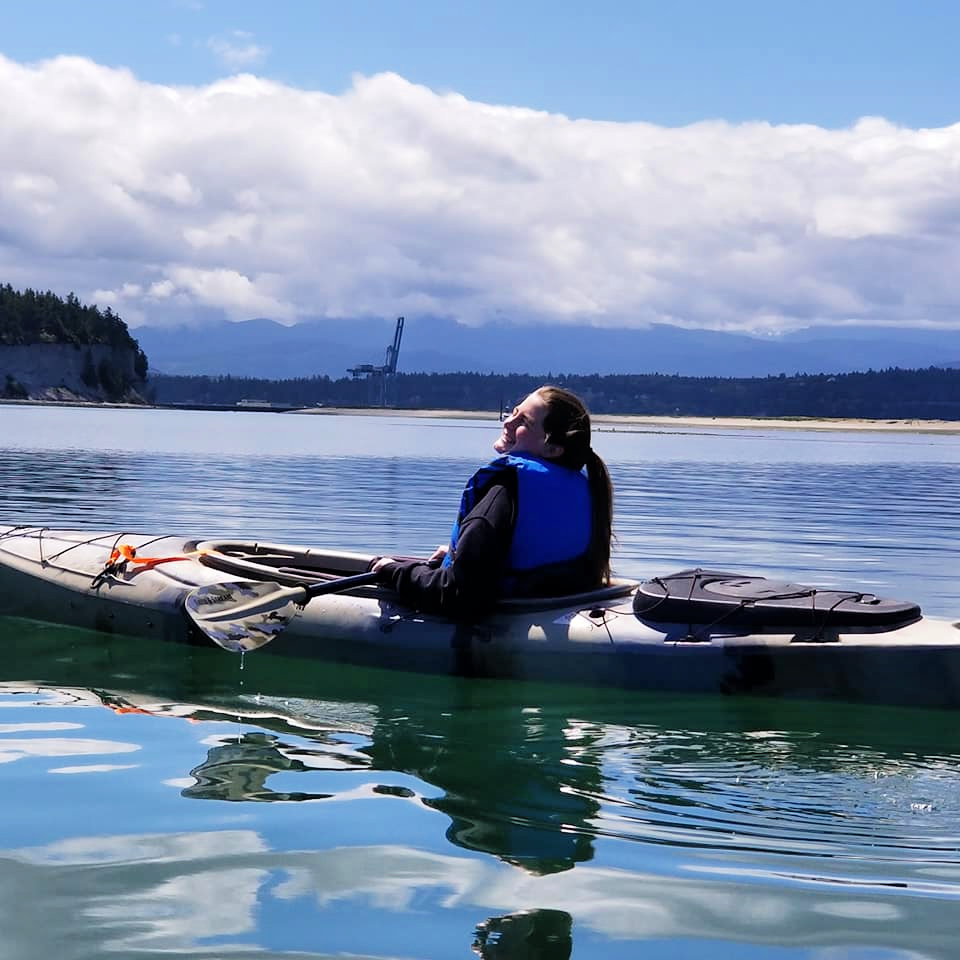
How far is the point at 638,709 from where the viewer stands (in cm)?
687

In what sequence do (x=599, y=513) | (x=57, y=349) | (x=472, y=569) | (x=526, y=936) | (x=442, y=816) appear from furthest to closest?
(x=57, y=349), (x=599, y=513), (x=472, y=569), (x=442, y=816), (x=526, y=936)

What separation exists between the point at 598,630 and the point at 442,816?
247 cm

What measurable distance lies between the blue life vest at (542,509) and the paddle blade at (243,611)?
1088mm

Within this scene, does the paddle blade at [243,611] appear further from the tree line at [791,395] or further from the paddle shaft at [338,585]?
the tree line at [791,395]

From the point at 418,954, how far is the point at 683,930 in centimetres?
79

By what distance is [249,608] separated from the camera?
7.73m

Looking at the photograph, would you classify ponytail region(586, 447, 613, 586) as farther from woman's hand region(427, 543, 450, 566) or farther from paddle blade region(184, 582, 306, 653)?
paddle blade region(184, 582, 306, 653)

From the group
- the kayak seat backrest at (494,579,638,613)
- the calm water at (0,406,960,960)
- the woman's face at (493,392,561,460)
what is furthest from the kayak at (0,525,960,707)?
the woman's face at (493,392,561,460)

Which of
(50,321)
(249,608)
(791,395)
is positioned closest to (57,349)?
(50,321)

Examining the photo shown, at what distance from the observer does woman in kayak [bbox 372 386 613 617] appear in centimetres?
701

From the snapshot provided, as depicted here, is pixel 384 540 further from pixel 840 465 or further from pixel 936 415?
pixel 936 415

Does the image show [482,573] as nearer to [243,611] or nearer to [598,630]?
[598,630]

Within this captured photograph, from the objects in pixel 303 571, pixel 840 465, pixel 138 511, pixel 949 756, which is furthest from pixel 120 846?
pixel 840 465

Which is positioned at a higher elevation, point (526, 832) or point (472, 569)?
point (472, 569)
